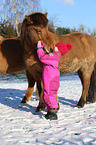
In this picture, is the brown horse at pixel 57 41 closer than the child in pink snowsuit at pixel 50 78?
No

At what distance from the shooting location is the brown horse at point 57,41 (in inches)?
138

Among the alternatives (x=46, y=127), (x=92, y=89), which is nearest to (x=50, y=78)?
(x=46, y=127)

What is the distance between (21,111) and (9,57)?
4.37 ft

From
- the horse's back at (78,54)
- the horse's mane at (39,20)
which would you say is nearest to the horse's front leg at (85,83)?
the horse's back at (78,54)

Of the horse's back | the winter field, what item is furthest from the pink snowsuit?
the horse's back

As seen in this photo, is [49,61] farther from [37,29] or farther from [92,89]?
[92,89]

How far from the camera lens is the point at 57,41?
12.9 ft

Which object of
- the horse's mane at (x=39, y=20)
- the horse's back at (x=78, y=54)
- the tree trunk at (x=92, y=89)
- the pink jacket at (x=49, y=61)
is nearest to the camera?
the pink jacket at (x=49, y=61)

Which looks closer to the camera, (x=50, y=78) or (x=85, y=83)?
(x=50, y=78)

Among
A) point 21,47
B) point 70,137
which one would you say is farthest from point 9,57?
point 70,137

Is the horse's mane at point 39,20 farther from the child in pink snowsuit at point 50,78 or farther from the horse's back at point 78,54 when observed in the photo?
the horse's back at point 78,54

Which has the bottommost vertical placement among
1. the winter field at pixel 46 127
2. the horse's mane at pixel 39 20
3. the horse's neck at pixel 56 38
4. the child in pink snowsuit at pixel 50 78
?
the winter field at pixel 46 127

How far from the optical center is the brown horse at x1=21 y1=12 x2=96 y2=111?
3.49m

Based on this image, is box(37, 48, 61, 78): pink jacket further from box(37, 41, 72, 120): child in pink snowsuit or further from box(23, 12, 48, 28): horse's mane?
box(23, 12, 48, 28): horse's mane
